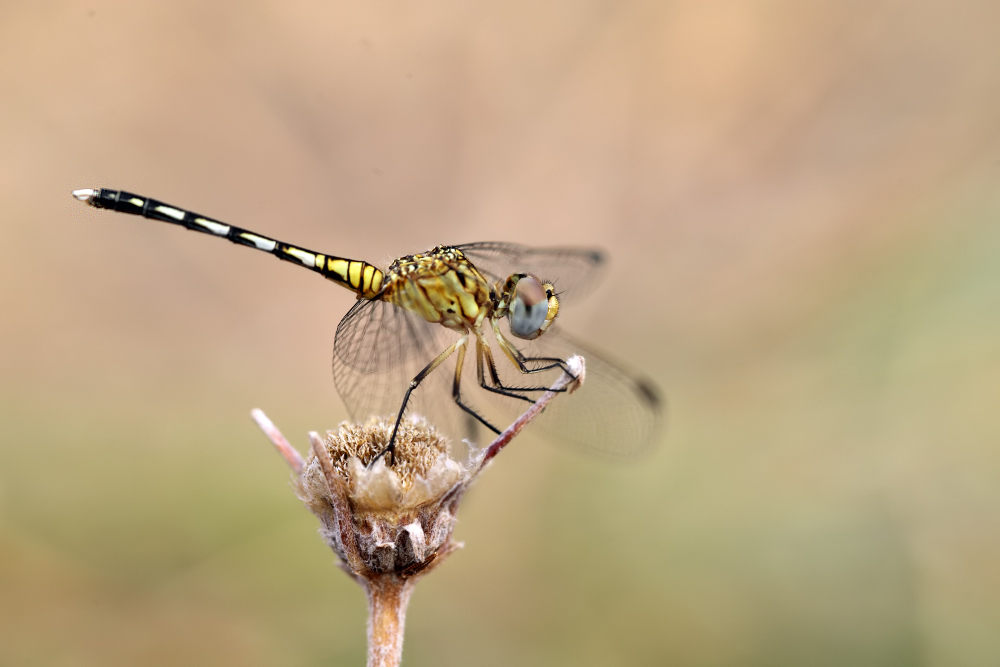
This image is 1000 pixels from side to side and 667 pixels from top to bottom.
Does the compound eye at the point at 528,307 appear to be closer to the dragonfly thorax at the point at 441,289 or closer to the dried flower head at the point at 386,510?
Answer: the dragonfly thorax at the point at 441,289

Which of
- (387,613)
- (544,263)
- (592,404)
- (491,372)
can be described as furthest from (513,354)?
(387,613)

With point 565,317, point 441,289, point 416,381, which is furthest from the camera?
point 565,317

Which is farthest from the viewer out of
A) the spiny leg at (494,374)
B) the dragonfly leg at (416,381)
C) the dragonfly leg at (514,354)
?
the dragonfly leg at (514,354)

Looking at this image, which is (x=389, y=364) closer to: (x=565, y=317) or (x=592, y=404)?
(x=592, y=404)

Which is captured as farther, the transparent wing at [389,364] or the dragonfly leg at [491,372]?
the dragonfly leg at [491,372]

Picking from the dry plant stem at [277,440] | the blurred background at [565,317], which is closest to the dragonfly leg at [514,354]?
the dry plant stem at [277,440]

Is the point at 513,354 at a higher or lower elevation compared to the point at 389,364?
higher

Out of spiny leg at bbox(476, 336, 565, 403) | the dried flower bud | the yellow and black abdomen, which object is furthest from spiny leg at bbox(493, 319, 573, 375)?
the dried flower bud
